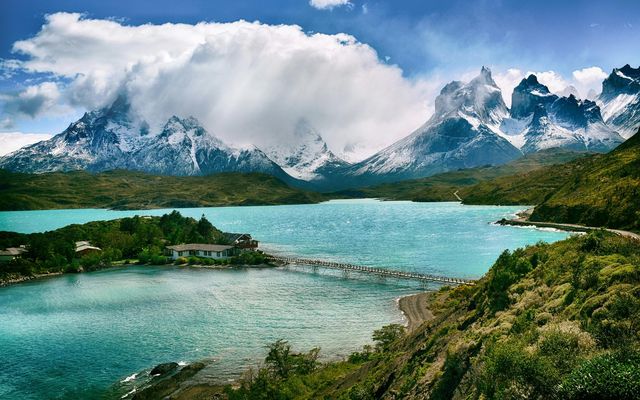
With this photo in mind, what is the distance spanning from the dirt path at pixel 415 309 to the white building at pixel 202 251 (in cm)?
6698

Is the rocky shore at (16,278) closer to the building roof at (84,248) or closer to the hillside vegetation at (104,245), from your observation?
the hillside vegetation at (104,245)

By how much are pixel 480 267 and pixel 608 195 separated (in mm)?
61024

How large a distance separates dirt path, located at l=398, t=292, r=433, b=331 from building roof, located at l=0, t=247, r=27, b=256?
106972 millimetres

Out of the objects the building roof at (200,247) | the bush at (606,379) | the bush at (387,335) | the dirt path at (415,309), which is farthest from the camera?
the building roof at (200,247)

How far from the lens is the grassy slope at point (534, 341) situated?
16.4 m

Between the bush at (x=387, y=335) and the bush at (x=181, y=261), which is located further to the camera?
the bush at (x=181, y=261)

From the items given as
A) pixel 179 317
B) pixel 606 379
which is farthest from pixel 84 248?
pixel 606 379

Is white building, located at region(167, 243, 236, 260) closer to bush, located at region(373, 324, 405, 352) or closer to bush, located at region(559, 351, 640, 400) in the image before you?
bush, located at region(373, 324, 405, 352)

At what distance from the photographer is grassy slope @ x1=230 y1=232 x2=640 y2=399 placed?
16398mm

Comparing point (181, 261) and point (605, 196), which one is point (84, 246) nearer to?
point (181, 261)

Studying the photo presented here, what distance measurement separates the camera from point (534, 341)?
21.0 metres

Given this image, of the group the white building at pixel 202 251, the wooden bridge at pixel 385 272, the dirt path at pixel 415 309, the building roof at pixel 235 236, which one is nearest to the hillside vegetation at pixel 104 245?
the building roof at pixel 235 236

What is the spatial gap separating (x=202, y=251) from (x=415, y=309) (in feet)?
262

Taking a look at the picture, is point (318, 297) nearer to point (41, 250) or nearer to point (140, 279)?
point (140, 279)
